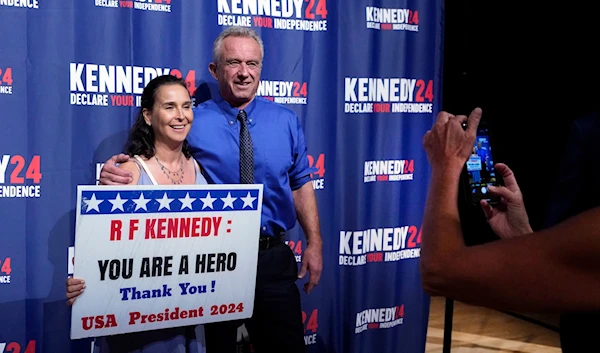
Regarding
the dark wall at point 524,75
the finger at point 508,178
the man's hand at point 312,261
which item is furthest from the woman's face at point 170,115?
the dark wall at point 524,75

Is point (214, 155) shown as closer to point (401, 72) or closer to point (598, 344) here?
point (401, 72)

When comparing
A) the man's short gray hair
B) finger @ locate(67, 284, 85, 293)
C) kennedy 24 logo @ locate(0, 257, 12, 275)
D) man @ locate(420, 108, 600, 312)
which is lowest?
kennedy 24 logo @ locate(0, 257, 12, 275)

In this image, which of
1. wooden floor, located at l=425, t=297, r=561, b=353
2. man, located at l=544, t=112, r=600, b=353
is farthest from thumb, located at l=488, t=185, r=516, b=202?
wooden floor, located at l=425, t=297, r=561, b=353

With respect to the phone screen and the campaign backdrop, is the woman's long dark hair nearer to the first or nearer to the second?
the campaign backdrop

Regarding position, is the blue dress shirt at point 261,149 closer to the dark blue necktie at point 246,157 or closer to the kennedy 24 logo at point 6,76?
the dark blue necktie at point 246,157

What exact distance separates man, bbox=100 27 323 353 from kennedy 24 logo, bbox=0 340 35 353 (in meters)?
0.82

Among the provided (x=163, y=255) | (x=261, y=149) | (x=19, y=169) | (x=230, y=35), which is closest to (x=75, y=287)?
(x=163, y=255)

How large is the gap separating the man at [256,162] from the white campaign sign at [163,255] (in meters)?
0.30

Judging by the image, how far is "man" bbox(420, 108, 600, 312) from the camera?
102cm

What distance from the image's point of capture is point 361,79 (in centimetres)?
376

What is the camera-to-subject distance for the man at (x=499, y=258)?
102 cm

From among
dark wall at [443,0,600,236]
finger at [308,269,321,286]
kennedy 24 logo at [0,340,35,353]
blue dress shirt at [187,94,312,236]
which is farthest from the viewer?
dark wall at [443,0,600,236]

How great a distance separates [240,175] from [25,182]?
93 cm

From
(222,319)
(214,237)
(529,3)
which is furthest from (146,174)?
(529,3)
